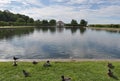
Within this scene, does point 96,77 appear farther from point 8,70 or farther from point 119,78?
point 8,70

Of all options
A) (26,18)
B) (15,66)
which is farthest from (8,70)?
(26,18)

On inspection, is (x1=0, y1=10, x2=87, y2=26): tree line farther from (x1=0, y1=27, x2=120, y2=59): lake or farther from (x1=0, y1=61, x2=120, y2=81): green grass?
(x1=0, y1=61, x2=120, y2=81): green grass

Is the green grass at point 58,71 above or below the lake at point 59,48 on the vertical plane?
above

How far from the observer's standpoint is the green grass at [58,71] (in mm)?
14844

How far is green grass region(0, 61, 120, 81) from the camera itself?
1484 centimetres

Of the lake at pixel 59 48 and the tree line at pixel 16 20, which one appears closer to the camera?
the lake at pixel 59 48

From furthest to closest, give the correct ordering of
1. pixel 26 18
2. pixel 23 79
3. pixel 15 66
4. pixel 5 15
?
pixel 26 18
pixel 5 15
pixel 15 66
pixel 23 79

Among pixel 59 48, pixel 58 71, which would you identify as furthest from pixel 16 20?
pixel 58 71

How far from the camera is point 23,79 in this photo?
14.7 metres

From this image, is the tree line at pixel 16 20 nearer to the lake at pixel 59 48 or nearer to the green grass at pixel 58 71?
the lake at pixel 59 48

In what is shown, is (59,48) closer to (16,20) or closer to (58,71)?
(58,71)

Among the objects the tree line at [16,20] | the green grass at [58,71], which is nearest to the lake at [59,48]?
the green grass at [58,71]

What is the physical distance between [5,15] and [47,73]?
532ft

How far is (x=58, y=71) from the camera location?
16.3m
